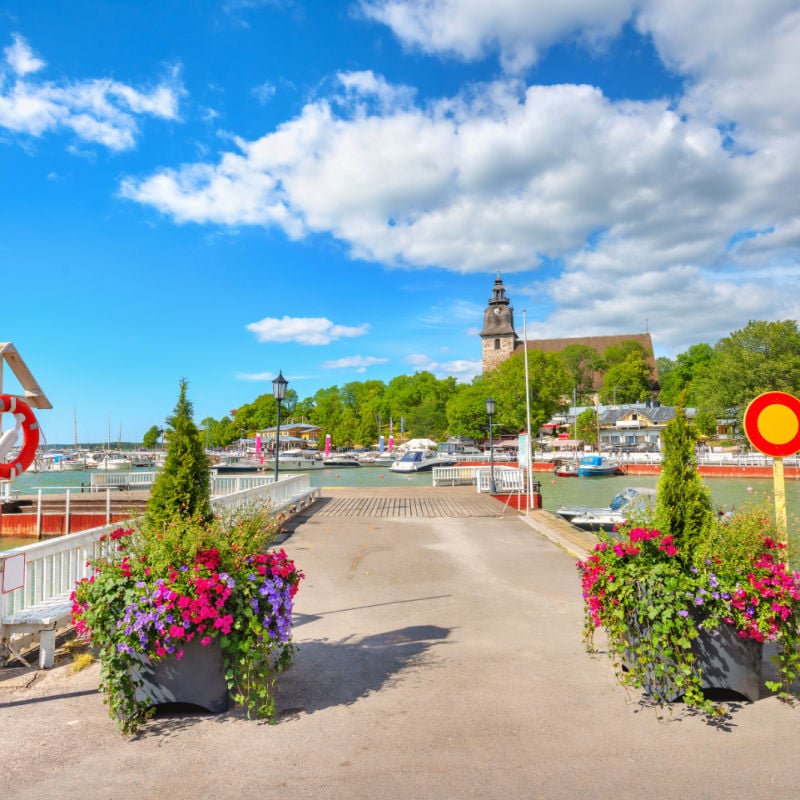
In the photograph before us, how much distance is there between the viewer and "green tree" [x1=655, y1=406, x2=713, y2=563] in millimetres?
4523

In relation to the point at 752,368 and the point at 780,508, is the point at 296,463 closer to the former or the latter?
the point at 752,368

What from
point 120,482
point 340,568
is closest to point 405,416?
point 120,482

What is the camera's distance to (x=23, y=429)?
276 inches

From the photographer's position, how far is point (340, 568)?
31.6 ft

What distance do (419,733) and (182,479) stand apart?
8.87 ft

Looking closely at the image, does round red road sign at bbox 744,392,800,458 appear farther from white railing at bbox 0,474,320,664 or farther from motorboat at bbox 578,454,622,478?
motorboat at bbox 578,454,622,478

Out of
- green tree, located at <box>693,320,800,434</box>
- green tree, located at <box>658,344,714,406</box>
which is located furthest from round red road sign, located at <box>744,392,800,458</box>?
green tree, located at <box>658,344,714,406</box>

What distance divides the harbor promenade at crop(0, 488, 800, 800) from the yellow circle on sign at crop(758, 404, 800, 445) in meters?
2.13

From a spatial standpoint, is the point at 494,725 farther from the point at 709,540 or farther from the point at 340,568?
the point at 340,568

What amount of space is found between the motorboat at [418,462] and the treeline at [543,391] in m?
15.2

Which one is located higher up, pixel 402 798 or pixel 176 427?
pixel 176 427

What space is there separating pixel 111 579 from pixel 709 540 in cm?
423

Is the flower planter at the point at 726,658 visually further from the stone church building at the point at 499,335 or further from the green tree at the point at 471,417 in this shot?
the stone church building at the point at 499,335

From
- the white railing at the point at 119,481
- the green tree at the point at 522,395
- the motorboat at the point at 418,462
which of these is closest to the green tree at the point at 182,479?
the white railing at the point at 119,481
